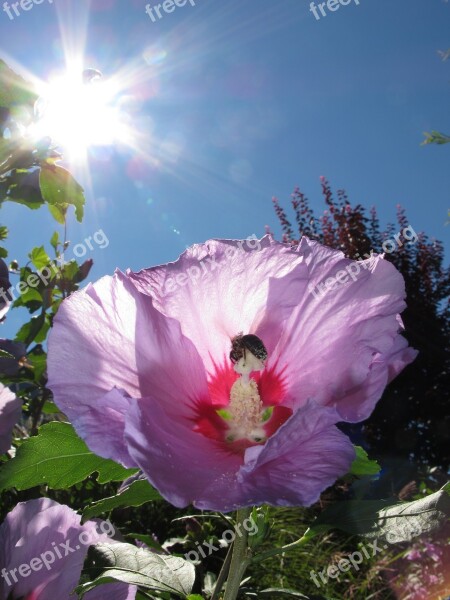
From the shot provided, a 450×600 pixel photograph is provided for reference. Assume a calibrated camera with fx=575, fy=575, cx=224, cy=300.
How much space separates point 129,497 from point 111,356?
25 cm

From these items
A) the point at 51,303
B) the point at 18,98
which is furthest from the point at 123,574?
the point at 51,303

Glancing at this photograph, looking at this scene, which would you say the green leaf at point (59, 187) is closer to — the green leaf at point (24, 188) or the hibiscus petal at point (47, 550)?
the green leaf at point (24, 188)

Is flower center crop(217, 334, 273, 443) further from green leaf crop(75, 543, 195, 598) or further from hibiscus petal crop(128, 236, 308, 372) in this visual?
green leaf crop(75, 543, 195, 598)

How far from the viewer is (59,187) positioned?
1.82 meters

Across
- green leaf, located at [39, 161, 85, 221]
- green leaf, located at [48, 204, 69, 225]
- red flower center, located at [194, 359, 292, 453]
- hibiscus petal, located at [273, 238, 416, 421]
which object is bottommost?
red flower center, located at [194, 359, 292, 453]

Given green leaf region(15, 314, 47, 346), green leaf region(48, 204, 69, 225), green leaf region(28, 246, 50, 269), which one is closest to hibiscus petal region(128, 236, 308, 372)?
green leaf region(48, 204, 69, 225)

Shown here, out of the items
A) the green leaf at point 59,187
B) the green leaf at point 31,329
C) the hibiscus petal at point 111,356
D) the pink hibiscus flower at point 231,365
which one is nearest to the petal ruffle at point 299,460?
the pink hibiscus flower at point 231,365

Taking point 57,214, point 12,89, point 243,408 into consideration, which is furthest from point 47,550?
point 57,214

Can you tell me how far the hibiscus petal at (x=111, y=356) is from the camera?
601mm

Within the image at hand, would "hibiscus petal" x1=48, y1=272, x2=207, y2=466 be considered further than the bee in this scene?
No

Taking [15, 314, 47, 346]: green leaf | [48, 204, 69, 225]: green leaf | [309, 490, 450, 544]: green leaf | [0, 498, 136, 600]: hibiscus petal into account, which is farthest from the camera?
[15, 314, 47, 346]: green leaf

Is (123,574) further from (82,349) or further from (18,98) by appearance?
(18,98)

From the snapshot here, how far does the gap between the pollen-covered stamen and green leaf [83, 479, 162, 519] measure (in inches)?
5.6

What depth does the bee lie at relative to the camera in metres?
0.71
